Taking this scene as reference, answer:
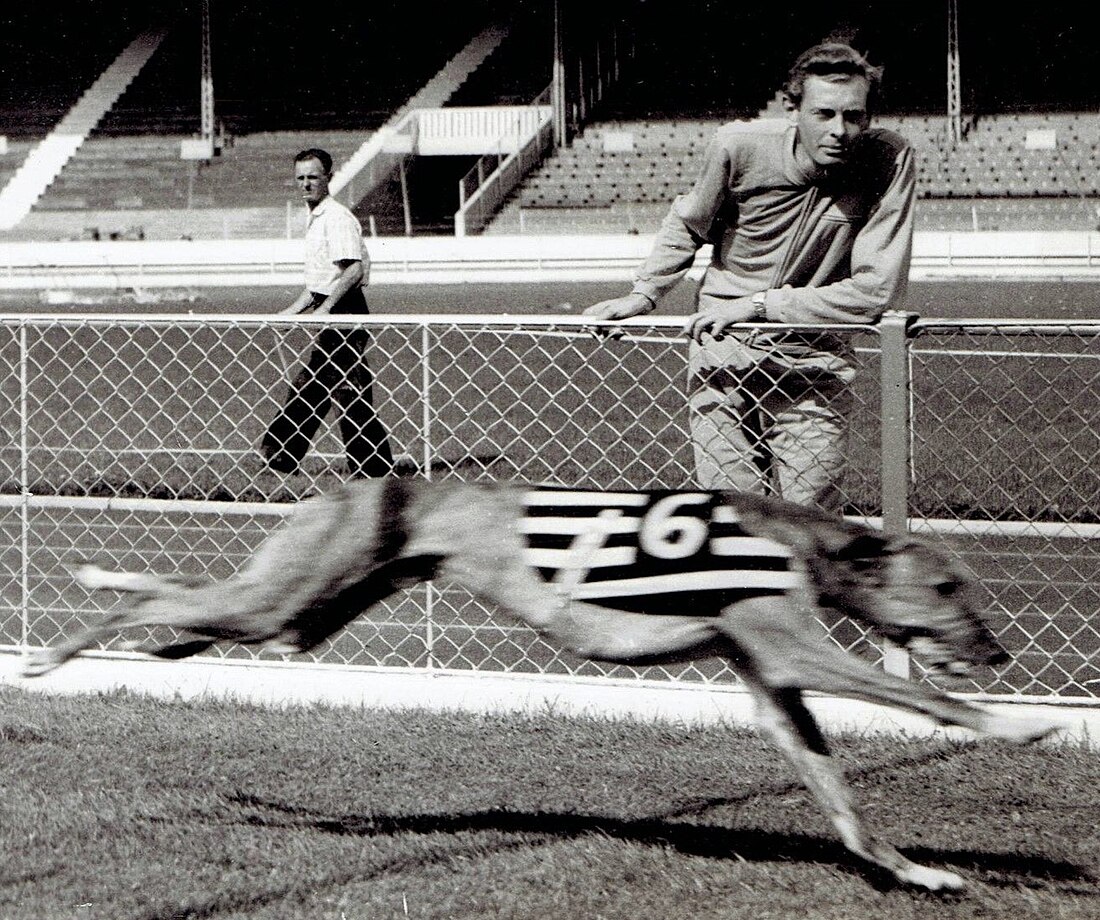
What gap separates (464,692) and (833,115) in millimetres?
2027

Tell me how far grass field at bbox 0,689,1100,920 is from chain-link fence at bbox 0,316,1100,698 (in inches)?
23.5

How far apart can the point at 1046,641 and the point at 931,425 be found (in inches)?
196

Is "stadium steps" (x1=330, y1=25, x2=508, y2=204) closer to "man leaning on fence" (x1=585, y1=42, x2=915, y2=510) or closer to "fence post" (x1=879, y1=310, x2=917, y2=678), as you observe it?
"man leaning on fence" (x1=585, y1=42, x2=915, y2=510)

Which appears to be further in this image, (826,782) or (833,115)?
(833,115)

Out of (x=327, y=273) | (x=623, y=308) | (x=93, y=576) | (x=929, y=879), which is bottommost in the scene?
(x=929, y=879)

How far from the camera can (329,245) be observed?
829 cm

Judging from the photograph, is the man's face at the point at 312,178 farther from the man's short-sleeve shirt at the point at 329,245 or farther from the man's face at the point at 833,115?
the man's face at the point at 833,115

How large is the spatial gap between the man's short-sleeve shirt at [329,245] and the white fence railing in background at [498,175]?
21.8 metres

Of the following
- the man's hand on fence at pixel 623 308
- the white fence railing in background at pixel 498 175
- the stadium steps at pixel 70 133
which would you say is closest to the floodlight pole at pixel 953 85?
the white fence railing in background at pixel 498 175

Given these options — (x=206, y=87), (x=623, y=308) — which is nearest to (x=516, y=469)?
(x=623, y=308)

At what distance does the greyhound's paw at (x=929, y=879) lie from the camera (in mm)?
3352

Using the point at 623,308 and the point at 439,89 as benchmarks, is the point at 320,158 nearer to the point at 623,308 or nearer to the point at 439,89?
the point at 623,308

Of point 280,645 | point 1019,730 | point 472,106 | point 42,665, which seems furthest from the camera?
point 472,106

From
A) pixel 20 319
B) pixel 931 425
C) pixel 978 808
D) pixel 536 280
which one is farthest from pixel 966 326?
pixel 536 280
